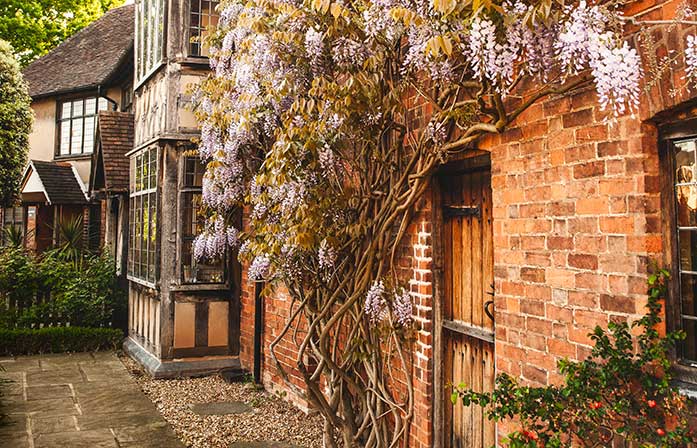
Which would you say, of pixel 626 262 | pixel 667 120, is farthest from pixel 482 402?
pixel 667 120

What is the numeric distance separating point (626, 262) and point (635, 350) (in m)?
0.40

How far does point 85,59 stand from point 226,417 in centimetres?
1400

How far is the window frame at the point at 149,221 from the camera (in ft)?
27.4

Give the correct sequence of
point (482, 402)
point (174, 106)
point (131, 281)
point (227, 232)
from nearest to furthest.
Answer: point (482, 402), point (227, 232), point (174, 106), point (131, 281)

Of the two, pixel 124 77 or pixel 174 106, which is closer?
pixel 174 106

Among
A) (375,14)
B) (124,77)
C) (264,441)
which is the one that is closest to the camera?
(375,14)

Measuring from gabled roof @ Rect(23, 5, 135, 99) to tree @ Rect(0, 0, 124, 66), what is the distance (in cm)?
356

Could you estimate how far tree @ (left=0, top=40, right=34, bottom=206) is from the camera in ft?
40.3

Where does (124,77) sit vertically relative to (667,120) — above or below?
above

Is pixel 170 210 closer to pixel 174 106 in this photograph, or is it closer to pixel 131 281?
pixel 174 106

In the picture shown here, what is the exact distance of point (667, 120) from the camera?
2564 mm

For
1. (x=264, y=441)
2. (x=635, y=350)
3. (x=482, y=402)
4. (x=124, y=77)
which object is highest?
(x=124, y=77)

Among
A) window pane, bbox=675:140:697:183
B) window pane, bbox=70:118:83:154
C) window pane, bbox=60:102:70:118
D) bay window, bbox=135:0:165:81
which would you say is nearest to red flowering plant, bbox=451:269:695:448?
window pane, bbox=675:140:697:183

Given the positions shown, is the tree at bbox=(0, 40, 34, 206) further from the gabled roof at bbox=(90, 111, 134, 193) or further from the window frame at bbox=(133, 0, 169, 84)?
the window frame at bbox=(133, 0, 169, 84)
